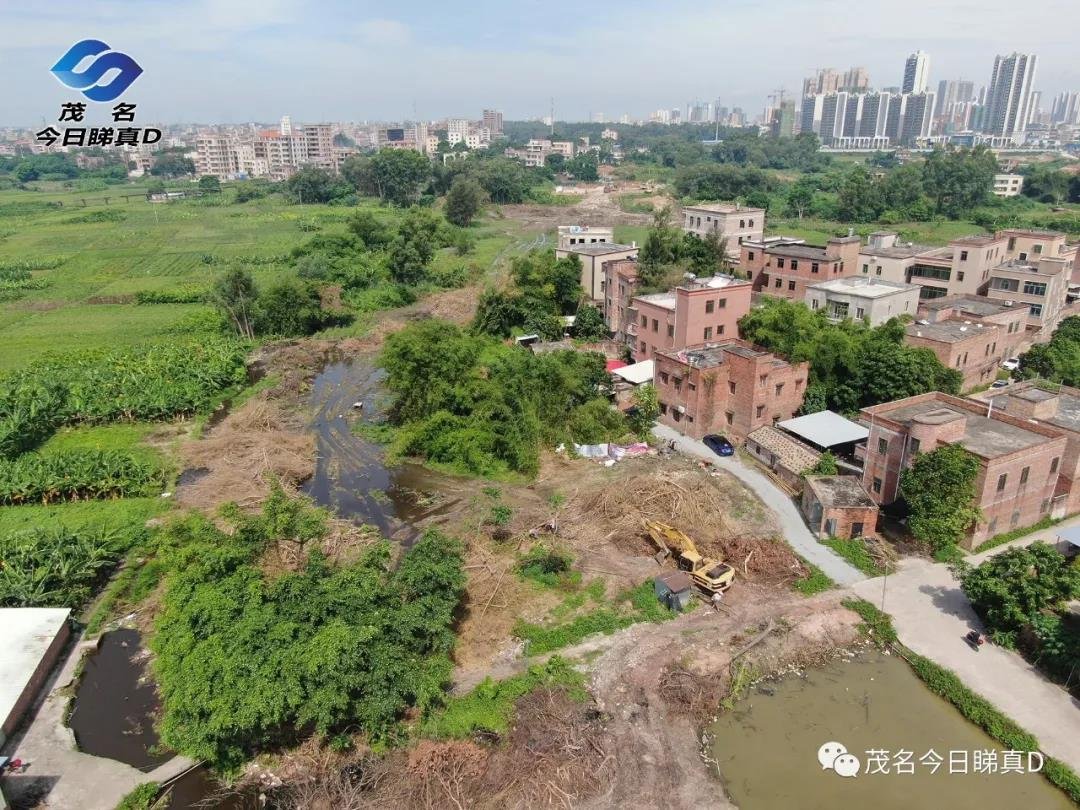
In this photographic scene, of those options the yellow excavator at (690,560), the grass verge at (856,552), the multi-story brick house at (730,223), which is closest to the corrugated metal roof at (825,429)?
the grass verge at (856,552)

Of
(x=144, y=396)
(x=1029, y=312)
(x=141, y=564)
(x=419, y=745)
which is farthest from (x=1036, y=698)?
(x=144, y=396)

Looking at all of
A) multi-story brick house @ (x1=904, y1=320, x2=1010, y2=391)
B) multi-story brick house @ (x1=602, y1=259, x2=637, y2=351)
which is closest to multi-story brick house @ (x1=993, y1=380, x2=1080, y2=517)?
multi-story brick house @ (x1=904, y1=320, x2=1010, y2=391)

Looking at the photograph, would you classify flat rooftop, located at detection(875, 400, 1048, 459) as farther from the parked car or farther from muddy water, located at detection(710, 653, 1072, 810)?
muddy water, located at detection(710, 653, 1072, 810)

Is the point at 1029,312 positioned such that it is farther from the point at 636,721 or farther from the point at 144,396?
the point at 144,396

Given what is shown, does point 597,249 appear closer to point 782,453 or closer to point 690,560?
point 782,453

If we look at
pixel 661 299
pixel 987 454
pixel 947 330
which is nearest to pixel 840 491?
pixel 987 454
